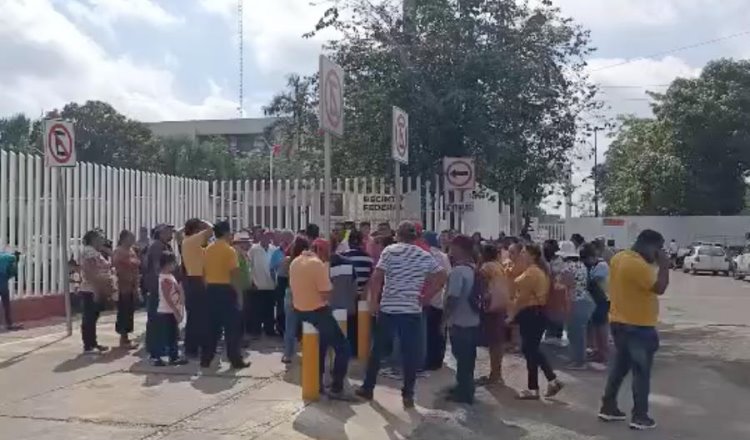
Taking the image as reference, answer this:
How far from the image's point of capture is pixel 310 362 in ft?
30.0

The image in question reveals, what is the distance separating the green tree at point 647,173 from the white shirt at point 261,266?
4094cm

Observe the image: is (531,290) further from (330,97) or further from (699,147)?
(699,147)

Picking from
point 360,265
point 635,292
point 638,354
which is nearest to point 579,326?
point 360,265

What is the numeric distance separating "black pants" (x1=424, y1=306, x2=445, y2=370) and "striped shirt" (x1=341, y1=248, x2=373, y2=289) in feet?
2.78

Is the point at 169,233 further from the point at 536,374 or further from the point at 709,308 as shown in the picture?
the point at 709,308

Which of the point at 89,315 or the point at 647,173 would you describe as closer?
the point at 89,315

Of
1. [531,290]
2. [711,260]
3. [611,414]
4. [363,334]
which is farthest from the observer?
[711,260]

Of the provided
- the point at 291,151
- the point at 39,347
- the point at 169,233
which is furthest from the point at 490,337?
the point at 291,151

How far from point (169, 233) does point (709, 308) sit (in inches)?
571

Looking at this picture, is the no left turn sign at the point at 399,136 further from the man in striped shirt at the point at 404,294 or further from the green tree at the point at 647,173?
the green tree at the point at 647,173

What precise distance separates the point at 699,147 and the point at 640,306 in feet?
144

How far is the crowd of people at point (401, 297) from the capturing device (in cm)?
868

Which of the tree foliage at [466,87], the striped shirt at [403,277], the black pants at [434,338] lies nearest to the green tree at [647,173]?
the tree foliage at [466,87]

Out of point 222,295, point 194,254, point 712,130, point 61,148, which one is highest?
point 712,130
